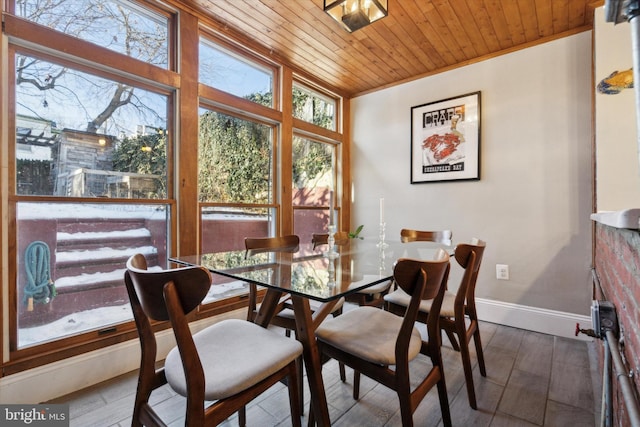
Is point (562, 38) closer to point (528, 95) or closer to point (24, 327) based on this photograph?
point (528, 95)

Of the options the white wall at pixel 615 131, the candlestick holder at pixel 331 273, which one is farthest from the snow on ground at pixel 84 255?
the white wall at pixel 615 131

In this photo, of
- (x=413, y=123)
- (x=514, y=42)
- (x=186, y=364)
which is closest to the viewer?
(x=186, y=364)

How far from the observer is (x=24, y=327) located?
164 centimetres

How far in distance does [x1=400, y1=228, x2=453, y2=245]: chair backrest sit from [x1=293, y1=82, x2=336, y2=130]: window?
1749mm

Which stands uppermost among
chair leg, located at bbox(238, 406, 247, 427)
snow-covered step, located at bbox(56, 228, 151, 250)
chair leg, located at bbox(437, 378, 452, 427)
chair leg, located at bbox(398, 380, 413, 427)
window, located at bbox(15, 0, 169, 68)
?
window, located at bbox(15, 0, 169, 68)

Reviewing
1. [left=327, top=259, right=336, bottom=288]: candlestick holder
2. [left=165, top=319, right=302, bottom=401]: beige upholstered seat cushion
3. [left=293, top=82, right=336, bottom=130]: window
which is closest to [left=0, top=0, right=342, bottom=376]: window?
[left=293, top=82, right=336, bottom=130]: window

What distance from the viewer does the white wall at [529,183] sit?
7.99 ft

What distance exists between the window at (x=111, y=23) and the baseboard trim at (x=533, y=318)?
3.52 m

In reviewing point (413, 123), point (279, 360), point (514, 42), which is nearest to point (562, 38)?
point (514, 42)

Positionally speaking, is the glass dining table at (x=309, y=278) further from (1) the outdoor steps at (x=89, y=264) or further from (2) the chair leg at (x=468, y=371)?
(1) the outdoor steps at (x=89, y=264)

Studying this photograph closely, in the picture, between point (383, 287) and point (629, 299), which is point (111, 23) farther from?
point (629, 299)

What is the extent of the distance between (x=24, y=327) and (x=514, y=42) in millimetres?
4205

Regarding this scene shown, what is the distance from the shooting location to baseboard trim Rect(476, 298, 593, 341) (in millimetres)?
2420

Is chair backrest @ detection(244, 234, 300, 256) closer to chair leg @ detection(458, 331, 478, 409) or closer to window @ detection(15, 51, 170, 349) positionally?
window @ detection(15, 51, 170, 349)
